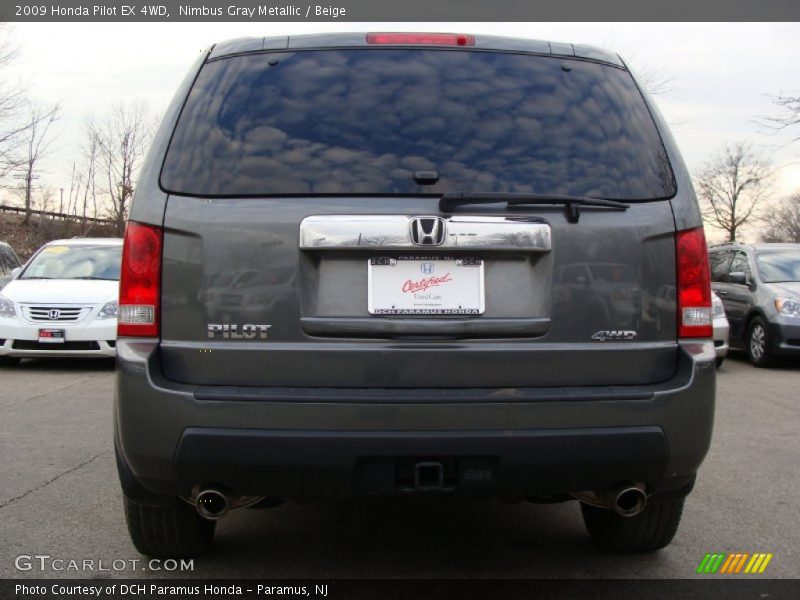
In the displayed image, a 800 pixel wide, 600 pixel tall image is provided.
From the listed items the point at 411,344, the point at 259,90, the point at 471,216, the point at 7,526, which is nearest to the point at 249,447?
the point at 411,344

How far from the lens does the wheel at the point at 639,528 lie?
3.42m

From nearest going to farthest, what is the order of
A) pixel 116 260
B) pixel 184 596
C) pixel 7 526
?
pixel 184 596 → pixel 7 526 → pixel 116 260

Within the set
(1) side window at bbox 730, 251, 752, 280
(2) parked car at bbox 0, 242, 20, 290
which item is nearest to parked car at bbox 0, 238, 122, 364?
(2) parked car at bbox 0, 242, 20, 290

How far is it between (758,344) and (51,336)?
918cm

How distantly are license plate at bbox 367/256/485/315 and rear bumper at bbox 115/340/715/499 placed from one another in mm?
272

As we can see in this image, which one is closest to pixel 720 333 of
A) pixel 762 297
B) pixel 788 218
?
pixel 762 297

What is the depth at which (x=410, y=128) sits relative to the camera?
2857mm

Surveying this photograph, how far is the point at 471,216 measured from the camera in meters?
2.77

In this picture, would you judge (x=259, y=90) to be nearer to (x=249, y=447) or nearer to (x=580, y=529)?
(x=249, y=447)

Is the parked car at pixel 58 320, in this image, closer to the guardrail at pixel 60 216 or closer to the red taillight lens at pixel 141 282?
the red taillight lens at pixel 141 282

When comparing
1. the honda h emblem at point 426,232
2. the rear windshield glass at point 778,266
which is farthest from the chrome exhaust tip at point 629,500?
the rear windshield glass at point 778,266

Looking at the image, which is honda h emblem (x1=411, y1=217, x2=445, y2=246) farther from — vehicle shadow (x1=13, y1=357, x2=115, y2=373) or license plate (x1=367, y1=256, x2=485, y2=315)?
vehicle shadow (x1=13, y1=357, x2=115, y2=373)

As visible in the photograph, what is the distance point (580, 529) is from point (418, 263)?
1939 millimetres

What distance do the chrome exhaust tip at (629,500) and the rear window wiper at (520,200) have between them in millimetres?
929
